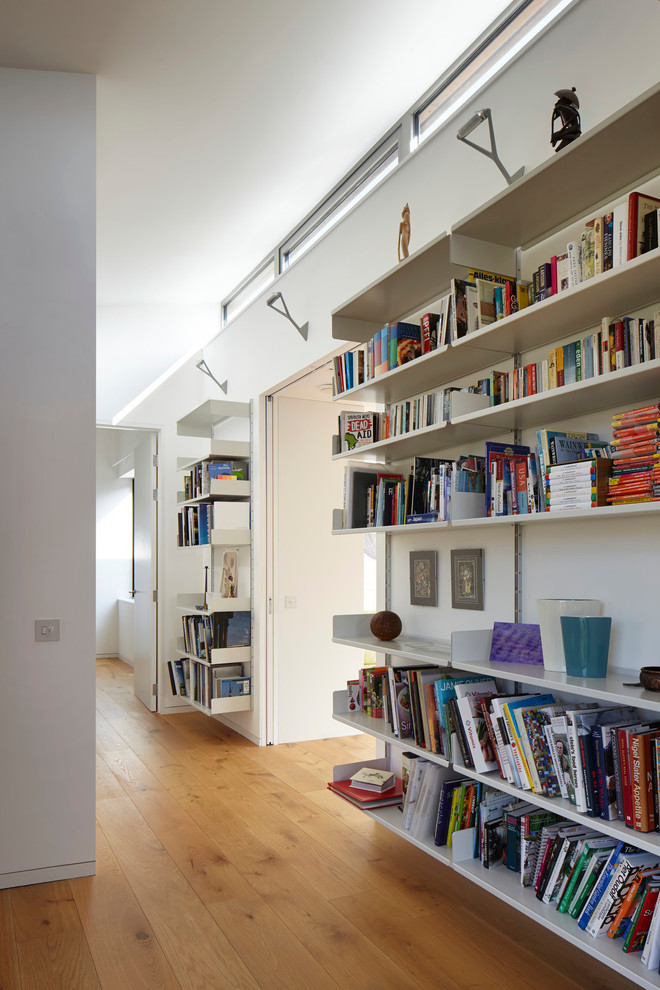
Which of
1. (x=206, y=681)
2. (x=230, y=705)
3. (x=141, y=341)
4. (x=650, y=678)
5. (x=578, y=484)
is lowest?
(x=230, y=705)

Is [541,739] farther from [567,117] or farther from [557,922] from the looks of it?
[567,117]

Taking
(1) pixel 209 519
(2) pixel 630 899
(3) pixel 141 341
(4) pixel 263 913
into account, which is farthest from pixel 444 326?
(3) pixel 141 341

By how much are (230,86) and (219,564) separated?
123 inches

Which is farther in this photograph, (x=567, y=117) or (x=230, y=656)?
(x=230, y=656)

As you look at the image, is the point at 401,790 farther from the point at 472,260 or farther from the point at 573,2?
the point at 573,2

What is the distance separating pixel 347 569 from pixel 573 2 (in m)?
3.65

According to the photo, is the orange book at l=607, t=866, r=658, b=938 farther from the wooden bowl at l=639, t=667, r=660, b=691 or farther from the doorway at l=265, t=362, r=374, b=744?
the doorway at l=265, t=362, r=374, b=744

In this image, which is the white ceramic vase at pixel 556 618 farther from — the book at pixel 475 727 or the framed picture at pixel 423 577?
the framed picture at pixel 423 577

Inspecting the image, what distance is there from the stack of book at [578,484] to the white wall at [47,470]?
1955 mm

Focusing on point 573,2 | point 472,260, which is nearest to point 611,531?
point 472,260

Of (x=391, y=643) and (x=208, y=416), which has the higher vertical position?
(x=208, y=416)

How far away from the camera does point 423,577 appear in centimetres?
329

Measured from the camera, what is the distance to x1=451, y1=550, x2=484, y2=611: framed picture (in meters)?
2.91

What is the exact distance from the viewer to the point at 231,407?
5293 mm
